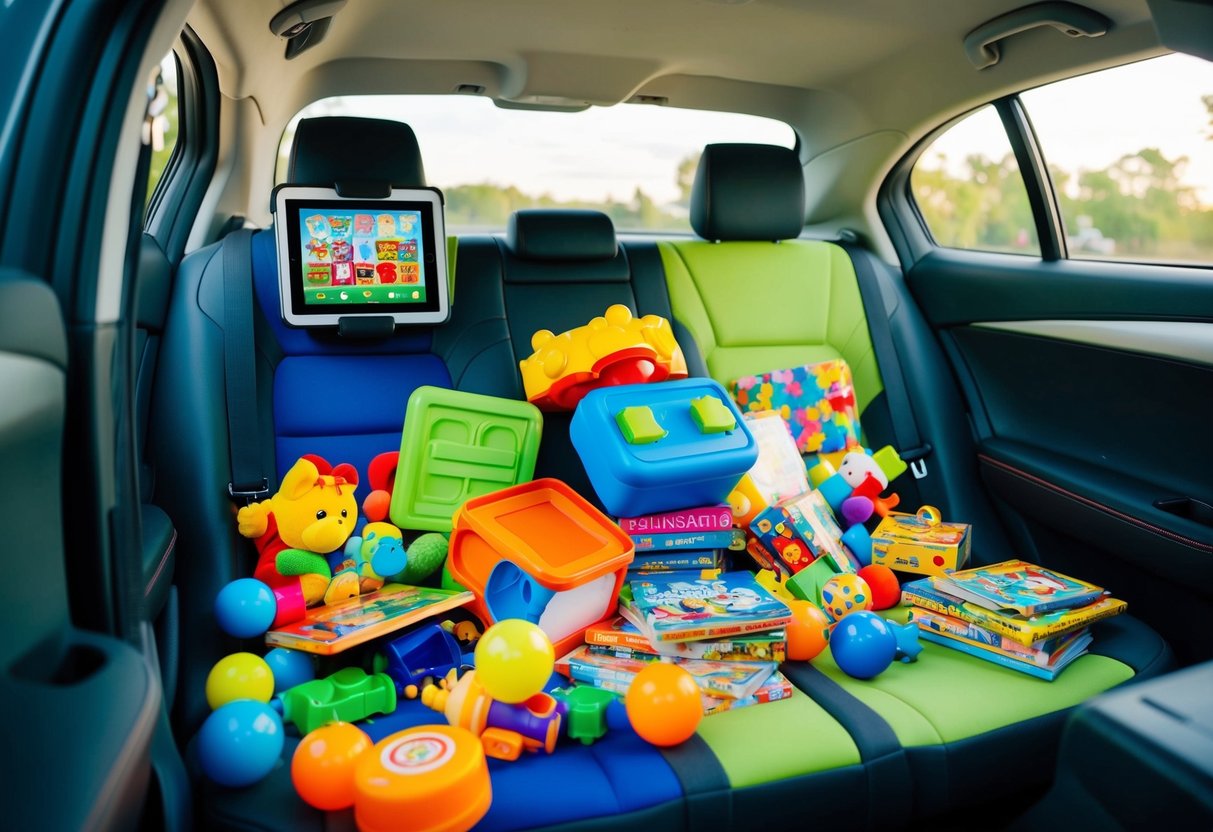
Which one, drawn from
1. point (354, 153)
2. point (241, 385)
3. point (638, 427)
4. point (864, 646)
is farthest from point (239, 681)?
point (354, 153)

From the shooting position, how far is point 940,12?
2.37 meters

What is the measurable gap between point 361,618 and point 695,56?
78.9 inches

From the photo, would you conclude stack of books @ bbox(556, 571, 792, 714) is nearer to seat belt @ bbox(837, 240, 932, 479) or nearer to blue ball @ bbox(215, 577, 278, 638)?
blue ball @ bbox(215, 577, 278, 638)

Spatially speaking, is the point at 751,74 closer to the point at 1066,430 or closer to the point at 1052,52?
the point at 1052,52

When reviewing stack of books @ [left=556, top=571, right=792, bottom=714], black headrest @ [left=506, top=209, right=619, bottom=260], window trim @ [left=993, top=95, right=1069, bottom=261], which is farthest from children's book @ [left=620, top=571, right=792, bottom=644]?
window trim @ [left=993, top=95, right=1069, bottom=261]

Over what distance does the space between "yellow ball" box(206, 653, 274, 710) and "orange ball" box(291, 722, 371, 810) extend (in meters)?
0.29

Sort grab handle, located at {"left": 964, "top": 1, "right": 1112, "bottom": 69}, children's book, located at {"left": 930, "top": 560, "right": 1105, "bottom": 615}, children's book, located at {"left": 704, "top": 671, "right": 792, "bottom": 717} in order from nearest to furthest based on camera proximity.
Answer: children's book, located at {"left": 704, "top": 671, "right": 792, "bottom": 717} → children's book, located at {"left": 930, "top": 560, "right": 1105, "bottom": 615} → grab handle, located at {"left": 964, "top": 1, "right": 1112, "bottom": 69}

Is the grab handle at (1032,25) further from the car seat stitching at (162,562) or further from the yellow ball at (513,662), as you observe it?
the car seat stitching at (162,562)

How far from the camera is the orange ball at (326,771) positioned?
1395 millimetres

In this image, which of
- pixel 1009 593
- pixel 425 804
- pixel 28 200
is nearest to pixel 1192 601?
pixel 1009 593

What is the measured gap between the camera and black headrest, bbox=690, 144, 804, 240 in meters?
2.73

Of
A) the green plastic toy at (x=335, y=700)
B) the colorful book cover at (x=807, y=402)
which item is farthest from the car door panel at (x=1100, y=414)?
the green plastic toy at (x=335, y=700)

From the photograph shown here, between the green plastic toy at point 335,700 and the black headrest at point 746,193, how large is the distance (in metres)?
→ 1.72

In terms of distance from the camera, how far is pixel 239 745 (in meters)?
1.46
